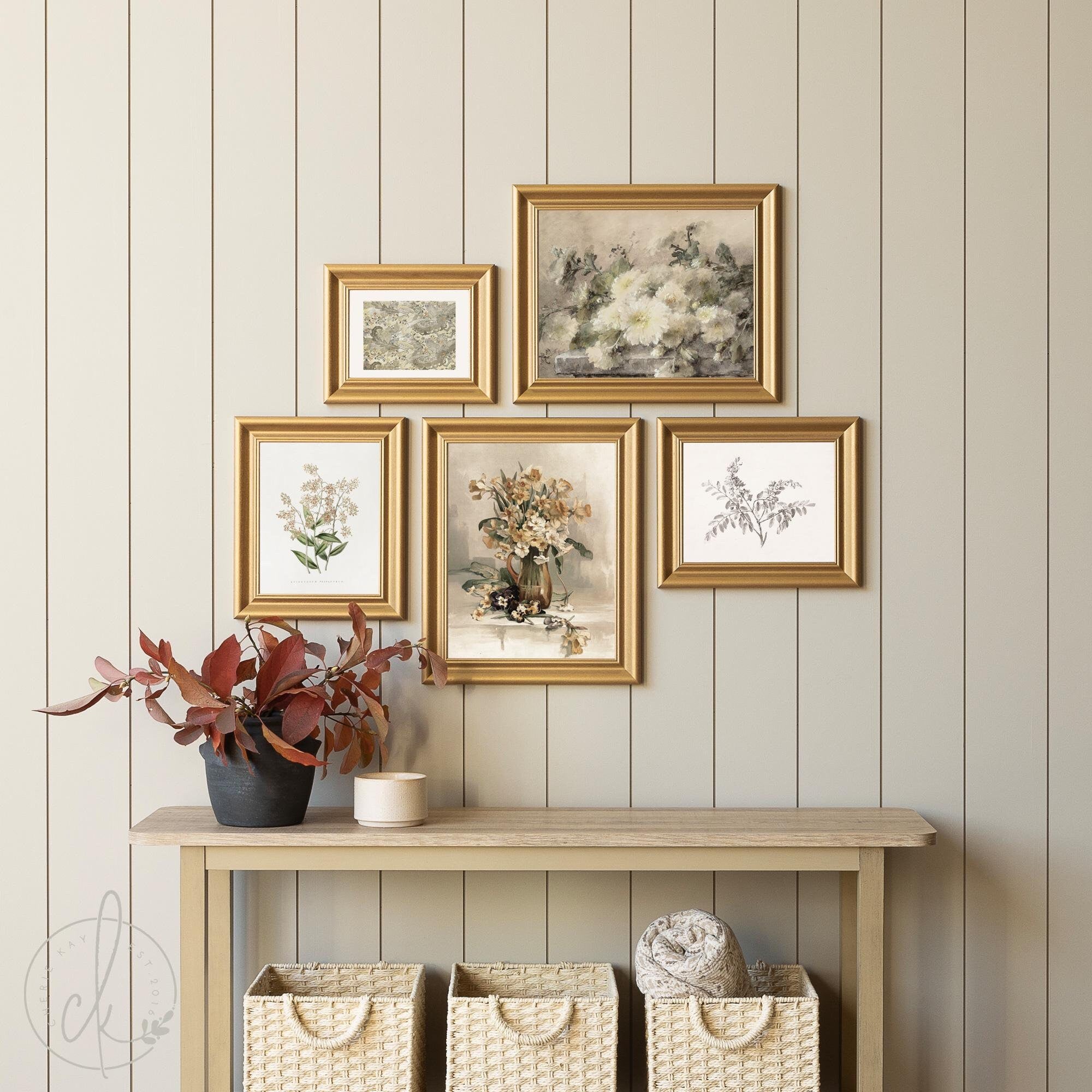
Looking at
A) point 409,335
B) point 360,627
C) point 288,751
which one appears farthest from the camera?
point 409,335

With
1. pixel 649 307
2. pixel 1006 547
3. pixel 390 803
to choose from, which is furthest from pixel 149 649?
pixel 1006 547

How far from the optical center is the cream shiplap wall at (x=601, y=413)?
1.78 meters

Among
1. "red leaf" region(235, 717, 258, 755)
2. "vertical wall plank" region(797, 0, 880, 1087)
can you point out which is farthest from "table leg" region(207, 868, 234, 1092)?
"vertical wall plank" region(797, 0, 880, 1087)

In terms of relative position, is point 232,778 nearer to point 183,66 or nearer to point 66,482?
point 66,482

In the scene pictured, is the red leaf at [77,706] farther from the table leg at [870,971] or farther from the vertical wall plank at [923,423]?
the vertical wall plank at [923,423]

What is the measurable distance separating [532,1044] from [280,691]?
677 mm

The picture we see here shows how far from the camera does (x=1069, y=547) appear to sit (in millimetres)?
1791

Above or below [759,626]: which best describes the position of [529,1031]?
below

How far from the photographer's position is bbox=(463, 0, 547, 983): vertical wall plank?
178 centimetres

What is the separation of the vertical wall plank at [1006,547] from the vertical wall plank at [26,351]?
1672 mm

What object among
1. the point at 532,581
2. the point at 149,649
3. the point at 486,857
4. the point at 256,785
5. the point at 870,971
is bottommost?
the point at 870,971

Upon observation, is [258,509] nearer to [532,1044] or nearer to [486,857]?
[486,857]

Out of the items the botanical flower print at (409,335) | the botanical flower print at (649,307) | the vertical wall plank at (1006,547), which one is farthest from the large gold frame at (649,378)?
the vertical wall plank at (1006,547)

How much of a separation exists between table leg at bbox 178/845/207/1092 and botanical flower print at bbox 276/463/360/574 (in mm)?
526
